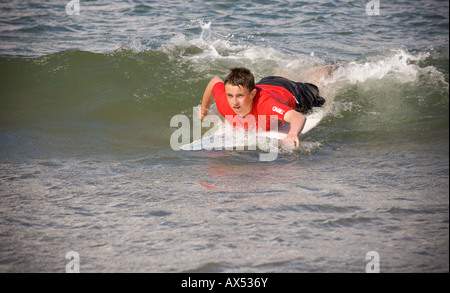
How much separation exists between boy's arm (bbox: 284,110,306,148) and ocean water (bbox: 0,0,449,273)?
0.98 feet

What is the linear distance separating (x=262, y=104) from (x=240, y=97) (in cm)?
28

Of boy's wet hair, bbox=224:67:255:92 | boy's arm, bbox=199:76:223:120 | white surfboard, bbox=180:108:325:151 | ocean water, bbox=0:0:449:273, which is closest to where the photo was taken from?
ocean water, bbox=0:0:449:273

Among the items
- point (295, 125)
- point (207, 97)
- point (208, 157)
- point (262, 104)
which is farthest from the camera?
point (207, 97)

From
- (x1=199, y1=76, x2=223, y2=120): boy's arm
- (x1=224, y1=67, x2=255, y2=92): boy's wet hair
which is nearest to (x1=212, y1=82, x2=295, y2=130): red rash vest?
(x1=199, y1=76, x2=223, y2=120): boy's arm

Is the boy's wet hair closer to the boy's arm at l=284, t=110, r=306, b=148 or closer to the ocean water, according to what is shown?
the boy's arm at l=284, t=110, r=306, b=148

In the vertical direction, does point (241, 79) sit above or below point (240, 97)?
above

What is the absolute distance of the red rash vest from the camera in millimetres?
5359

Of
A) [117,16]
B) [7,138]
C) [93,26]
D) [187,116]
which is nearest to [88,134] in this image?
[7,138]

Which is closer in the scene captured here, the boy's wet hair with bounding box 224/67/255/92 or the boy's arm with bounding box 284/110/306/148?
the boy's arm with bounding box 284/110/306/148

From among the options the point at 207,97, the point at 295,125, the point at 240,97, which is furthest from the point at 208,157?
the point at 207,97

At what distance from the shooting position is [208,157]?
527 centimetres

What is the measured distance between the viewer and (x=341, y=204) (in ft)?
12.2

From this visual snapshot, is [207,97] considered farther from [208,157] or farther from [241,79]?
[208,157]

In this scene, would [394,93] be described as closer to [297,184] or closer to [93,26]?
[297,184]
